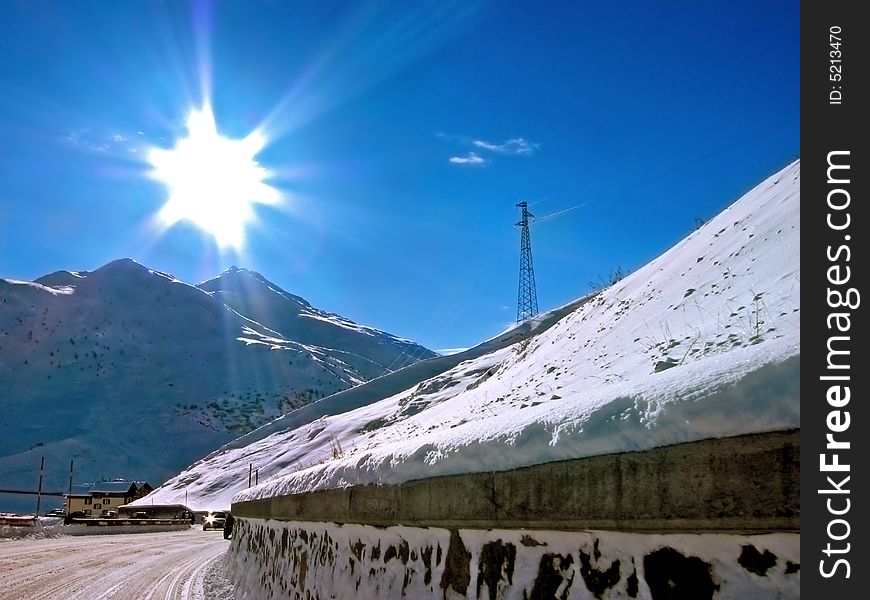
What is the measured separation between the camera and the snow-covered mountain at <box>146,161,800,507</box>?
1.94 meters

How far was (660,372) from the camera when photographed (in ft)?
8.93

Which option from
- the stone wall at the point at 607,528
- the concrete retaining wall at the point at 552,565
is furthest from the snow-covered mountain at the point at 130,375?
the stone wall at the point at 607,528

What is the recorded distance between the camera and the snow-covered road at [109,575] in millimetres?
11398

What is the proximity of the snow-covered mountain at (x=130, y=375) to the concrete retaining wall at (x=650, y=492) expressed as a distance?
337 feet

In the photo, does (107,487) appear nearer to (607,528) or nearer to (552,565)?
(552,565)

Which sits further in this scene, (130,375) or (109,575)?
(130,375)

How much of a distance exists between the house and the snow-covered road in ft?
170

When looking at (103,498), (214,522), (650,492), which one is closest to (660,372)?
(650,492)

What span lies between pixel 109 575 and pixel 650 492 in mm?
15672

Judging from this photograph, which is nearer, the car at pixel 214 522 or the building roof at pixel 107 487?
the car at pixel 214 522

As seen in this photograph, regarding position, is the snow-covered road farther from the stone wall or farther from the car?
the car

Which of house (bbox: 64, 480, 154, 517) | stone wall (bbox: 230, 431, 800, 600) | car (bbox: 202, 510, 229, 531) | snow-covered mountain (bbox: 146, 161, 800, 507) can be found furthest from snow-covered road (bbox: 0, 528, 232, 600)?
house (bbox: 64, 480, 154, 517)

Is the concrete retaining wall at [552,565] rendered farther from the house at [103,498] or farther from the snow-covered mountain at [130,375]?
the snow-covered mountain at [130,375]
